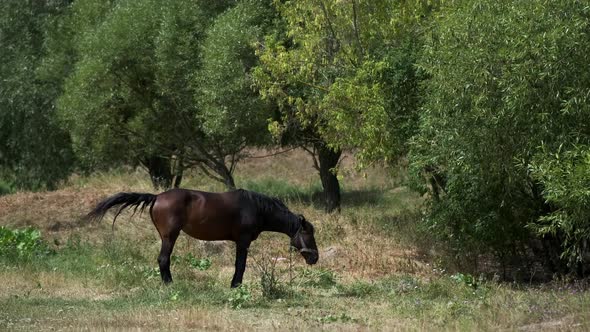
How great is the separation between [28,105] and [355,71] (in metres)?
15.7

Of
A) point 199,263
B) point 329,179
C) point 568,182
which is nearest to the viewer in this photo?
point 568,182

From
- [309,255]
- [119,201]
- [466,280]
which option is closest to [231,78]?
[309,255]

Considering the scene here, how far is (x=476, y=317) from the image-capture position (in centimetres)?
1317

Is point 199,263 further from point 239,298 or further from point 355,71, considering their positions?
point 355,71

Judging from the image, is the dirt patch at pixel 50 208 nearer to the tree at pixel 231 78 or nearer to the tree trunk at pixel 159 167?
the tree at pixel 231 78

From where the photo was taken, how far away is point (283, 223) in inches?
701

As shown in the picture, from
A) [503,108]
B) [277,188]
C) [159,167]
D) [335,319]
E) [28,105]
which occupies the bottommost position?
[335,319]

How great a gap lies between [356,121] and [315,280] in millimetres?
5358

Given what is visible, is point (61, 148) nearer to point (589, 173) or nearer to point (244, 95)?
point (244, 95)

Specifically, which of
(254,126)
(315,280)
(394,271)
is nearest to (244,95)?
(254,126)

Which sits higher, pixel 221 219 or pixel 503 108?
pixel 503 108

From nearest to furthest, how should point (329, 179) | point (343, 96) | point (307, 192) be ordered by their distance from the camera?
point (343, 96)
point (329, 179)
point (307, 192)

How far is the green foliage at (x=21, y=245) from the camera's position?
20.2m

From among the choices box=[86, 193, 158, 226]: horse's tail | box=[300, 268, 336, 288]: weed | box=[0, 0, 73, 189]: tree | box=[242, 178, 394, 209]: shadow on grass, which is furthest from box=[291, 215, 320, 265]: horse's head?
box=[0, 0, 73, 189]: tree
